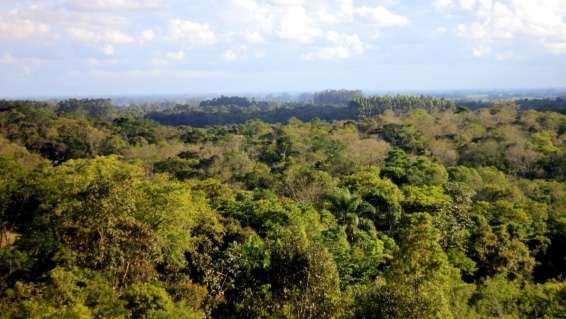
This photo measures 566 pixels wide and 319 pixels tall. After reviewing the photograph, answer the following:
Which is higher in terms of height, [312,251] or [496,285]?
[312,251]

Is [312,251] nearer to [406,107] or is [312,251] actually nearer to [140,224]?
[140,224]

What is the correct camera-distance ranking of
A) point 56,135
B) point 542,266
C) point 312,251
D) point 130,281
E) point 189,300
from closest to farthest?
point 312,251
point 189,300
point 130,281
point 542,266
point 56,135

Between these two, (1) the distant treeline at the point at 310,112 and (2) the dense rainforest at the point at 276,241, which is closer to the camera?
(2) the dense rainforest at the point at 276,241

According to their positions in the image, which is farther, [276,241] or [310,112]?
[310,112]

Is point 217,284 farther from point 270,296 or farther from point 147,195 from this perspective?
point 147,195

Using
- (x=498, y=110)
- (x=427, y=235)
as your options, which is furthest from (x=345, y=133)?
(x=427, y=235)

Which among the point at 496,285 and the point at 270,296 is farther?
the point at 496,285

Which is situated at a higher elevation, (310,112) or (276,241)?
(276,241)

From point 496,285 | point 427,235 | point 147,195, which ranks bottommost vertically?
point 496,285

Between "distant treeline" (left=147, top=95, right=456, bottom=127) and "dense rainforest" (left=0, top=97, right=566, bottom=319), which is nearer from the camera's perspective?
"dense rainforest" (left=0, top=97, right=566, bottom=319)

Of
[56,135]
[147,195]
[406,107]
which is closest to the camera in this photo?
[147,195]
